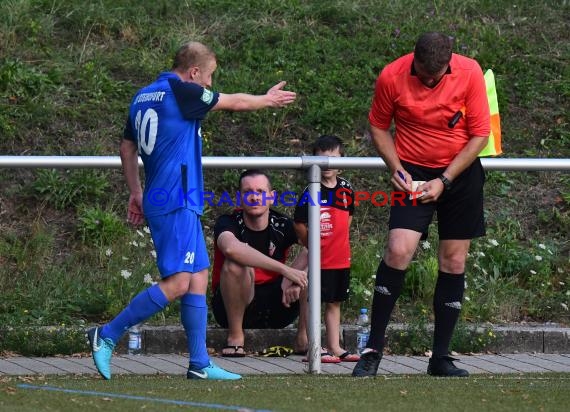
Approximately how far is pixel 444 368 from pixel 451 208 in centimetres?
94

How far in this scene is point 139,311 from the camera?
657 cm

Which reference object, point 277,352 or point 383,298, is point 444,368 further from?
point 277,352

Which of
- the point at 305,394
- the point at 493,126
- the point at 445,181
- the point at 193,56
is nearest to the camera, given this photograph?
the point at 305,394

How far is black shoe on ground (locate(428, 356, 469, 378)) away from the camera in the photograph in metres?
7.03

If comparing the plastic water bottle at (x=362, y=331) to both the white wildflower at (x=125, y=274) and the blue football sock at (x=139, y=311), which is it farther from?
the blue football sock at (x=139, y=311)

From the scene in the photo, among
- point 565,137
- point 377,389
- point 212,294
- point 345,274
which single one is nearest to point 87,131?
point 212,294

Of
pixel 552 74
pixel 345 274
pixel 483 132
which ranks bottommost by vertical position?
pixel 345 274

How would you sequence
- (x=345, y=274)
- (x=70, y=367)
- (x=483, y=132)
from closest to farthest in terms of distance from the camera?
(x=483, y=132) → (x=70, y=367) → (x=345, y=274)

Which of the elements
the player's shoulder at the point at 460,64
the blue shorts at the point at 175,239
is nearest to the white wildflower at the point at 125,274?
the blue shorts at the point at 175,239

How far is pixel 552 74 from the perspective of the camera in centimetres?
1264

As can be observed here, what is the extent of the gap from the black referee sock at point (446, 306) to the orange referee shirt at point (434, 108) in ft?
2.37

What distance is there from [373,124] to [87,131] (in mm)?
4755

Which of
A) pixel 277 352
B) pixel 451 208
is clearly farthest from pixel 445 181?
pixel 277 352

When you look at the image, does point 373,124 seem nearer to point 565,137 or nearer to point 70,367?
point 70,367
